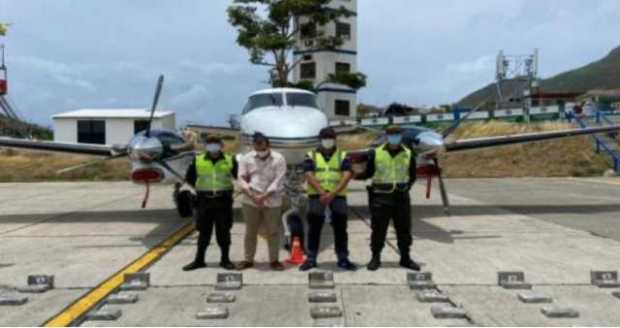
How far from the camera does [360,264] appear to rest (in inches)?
348

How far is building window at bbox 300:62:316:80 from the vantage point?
169 ft

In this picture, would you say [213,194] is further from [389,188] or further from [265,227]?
[389,188]

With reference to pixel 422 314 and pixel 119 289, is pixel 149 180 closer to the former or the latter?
pixel 119 289

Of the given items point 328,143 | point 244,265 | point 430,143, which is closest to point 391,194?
point 328,143

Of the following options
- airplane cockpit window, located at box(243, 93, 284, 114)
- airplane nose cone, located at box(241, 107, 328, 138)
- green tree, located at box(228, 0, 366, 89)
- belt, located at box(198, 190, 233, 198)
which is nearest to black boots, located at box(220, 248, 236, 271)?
belt, located at box(198, 190, 233, 198)

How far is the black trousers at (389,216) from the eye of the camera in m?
8.48

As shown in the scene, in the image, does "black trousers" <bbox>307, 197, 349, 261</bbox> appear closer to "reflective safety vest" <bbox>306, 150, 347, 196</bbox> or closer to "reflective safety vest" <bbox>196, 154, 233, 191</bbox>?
"reflective safety vest" <bbox>306, 150, 347, 196</bbox>

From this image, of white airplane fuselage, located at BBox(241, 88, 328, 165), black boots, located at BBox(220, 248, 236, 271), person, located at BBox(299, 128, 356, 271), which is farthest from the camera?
white airplane fuselage, located at BBox(241, 88, 328, 165)

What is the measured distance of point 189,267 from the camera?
8492 mm

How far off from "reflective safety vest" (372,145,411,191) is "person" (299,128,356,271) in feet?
1.27

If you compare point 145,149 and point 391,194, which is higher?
point 145,149

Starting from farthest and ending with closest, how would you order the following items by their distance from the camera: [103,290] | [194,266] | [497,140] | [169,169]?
[497,140] < [169,169] < [194,266] < [103,290]

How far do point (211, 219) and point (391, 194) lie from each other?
8.29 ft

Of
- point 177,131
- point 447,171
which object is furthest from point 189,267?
point 447,171
